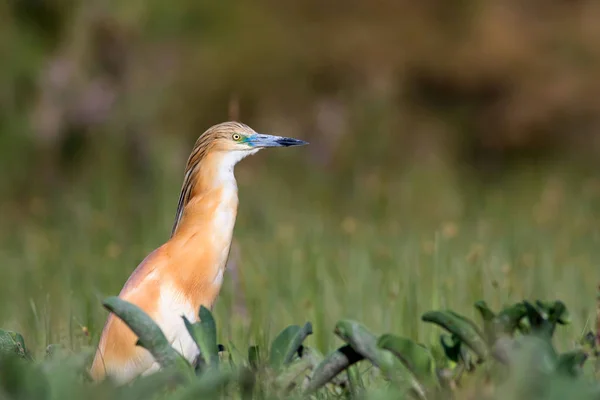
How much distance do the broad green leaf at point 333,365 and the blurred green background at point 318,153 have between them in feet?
2.50

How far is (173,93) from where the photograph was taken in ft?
27.1

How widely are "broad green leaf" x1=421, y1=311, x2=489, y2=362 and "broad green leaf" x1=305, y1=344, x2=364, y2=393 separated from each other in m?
0.13

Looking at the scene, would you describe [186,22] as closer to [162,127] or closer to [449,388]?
[162,127]

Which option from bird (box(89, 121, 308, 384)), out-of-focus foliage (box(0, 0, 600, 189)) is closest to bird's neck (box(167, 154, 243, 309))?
bird (box(89, 121, 308, 384))

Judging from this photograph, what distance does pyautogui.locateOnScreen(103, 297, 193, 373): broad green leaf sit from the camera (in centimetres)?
171

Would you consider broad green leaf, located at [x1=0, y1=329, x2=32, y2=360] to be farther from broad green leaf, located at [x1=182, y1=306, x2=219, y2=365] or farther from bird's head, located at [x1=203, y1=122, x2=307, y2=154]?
bird's head, located at [x1=203, y1=122, x2=307, y2=154]

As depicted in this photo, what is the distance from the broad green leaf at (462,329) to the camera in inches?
66.4

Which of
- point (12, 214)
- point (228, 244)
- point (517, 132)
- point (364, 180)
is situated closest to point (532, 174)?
point (517, 132)

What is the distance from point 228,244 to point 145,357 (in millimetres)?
342

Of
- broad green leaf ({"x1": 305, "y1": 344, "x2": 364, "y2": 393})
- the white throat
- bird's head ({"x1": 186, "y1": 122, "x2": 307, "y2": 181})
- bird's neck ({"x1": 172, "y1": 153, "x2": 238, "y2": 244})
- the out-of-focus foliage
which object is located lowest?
broad green leaf ({"x1": 305, "y1": 344, "x2": 364, "y2": 393})

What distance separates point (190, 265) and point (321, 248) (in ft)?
6.01

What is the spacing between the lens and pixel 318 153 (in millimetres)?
6531

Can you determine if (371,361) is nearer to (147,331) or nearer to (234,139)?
(147,331)

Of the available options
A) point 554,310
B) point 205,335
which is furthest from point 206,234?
point 554,310
